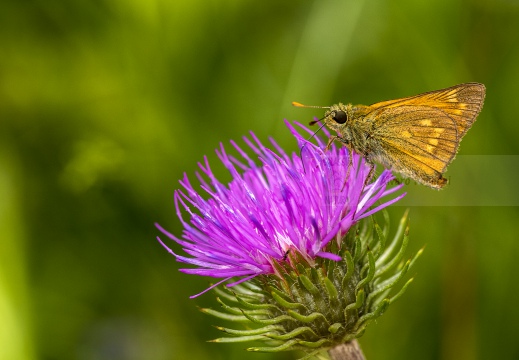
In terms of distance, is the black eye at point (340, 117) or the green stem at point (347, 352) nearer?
the green stem at point (347, 352)

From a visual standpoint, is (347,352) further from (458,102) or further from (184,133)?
(184,133)

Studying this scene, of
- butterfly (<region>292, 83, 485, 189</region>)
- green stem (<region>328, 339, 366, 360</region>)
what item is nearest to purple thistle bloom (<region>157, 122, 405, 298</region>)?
butterfly (<region>292, 83, 485, 189</region>)

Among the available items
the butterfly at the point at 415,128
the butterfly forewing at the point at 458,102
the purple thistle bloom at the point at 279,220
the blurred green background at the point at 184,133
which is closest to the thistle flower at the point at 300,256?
the purple thistle bloom at the point at 279,220

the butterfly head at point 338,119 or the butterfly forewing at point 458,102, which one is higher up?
the butterfly head at point 338,119

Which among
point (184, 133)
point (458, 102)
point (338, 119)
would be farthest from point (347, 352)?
point (184, 133)

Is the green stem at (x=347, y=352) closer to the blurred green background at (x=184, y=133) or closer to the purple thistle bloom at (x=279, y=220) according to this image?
the purple thistle bloom at (x=279, y=220)
